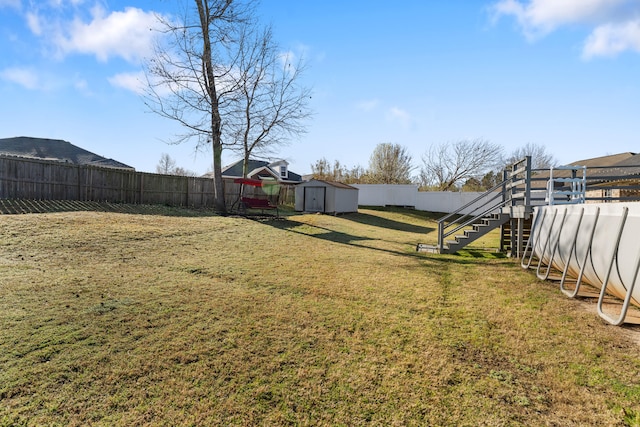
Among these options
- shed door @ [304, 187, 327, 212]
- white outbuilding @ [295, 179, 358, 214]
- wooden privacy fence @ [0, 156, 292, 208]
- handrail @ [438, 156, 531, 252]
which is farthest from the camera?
shed door @ [304, 187, 327, 212]

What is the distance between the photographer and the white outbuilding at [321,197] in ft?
68.3

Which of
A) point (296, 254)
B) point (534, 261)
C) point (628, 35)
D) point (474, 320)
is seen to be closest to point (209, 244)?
point (296, 254)

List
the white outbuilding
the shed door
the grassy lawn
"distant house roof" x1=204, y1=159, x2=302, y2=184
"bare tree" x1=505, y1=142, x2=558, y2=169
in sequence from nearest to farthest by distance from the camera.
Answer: the grassy lawn → the white outbuilding → the shed door → "distant house roof" x1=204, y1=159, x2=302, y2=184 → "bare tree" x1=505, y1=142, x2=558, y2=169

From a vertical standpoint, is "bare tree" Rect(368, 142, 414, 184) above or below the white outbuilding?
above

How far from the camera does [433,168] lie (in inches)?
1510

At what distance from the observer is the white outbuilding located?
2081cm

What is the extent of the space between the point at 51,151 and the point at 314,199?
66.7 feet

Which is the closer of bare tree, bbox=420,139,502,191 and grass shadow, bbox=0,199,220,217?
grass shadow, bbox=0,199,220,217

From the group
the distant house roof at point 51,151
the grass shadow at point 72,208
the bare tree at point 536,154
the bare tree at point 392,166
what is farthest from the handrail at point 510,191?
the bare tree at point 536,154

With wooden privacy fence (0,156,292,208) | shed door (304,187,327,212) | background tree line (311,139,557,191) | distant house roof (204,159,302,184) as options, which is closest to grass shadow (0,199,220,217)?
wooden privacy fence (0,156,292,208)

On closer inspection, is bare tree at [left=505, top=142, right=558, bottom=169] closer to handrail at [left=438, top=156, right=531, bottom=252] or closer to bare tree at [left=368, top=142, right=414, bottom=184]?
bare tree at [left=368, top=142, right=414, bottom=184]

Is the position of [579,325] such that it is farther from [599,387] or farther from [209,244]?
[209,244]

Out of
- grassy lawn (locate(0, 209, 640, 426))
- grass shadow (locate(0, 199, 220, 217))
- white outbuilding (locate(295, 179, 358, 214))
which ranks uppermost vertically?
white outbuilding (locate(295, 179, 358, 214))

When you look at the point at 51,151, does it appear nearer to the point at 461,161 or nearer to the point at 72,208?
the point at 72,208
